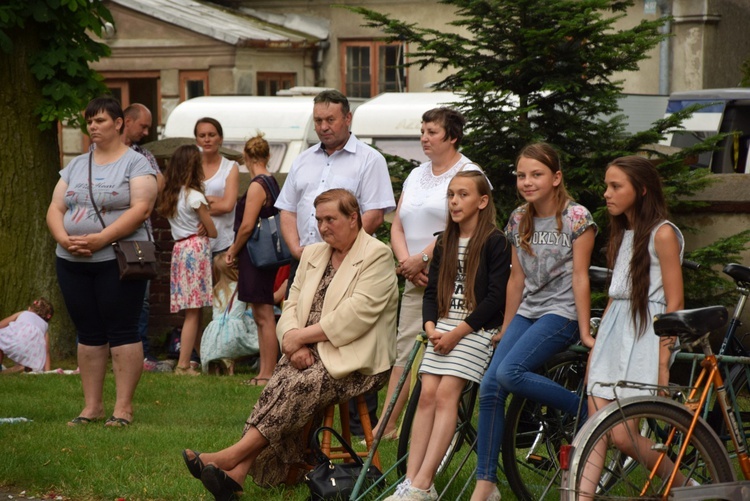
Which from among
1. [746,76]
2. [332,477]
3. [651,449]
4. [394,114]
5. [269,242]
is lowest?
[332,477]

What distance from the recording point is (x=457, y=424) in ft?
20.9

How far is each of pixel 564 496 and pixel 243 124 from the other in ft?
47.6

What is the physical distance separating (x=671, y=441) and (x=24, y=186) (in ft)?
25.5

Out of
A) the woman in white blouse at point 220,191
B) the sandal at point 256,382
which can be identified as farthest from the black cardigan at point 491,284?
the woman in white blouse at point 220,191

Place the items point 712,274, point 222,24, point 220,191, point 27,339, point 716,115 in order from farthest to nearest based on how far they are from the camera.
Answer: point 222,24 → point 716,115 → point 220,191 → point 27,339 → point 712,274

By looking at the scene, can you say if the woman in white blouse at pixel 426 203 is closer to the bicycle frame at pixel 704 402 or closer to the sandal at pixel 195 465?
the sandal at pixel 195 465

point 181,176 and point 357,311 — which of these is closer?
point 357,311

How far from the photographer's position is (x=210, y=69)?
25.7 meters

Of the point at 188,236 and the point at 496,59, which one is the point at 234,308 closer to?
the point at 188,236

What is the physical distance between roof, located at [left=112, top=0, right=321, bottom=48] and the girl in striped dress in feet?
63.5

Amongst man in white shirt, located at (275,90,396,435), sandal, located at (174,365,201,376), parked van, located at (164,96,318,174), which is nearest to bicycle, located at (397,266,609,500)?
man in white shirt, located at (275,90,396,435)

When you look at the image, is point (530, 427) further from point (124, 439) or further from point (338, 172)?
point (124, 439)

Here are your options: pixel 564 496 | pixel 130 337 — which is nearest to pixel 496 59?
pixel 130 337

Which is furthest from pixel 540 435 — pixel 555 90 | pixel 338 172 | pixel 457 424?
pixel 555 90
